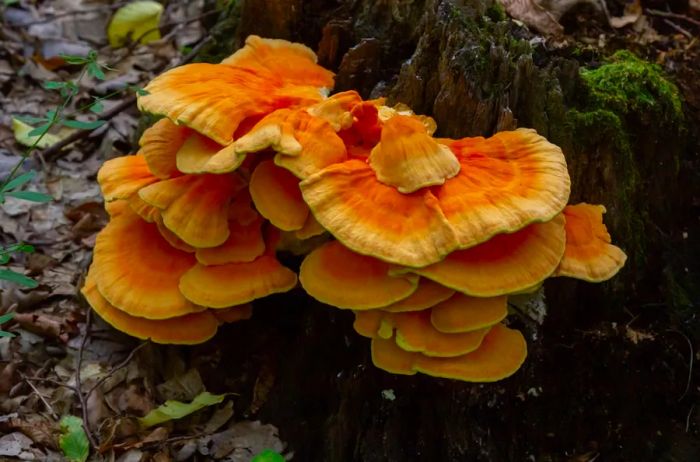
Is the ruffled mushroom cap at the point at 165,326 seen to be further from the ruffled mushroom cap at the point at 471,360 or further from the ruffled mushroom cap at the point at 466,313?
the ruffled mushroom cap at the point at 466,313

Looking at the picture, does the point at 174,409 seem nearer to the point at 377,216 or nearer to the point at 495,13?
the point at 377,216

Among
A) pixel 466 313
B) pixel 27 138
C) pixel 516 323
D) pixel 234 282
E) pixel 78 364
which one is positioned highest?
pixel 466 313

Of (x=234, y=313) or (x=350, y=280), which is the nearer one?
(x=350, y=280)

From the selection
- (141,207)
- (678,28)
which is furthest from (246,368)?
(678,28)

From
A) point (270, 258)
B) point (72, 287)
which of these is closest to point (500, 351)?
point (270, 258)

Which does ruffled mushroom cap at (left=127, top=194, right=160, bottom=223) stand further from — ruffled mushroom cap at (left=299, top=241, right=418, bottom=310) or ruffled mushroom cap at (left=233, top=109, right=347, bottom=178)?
ruffled mushroom cap at (left=299, top=241, right=418, bottom=310)

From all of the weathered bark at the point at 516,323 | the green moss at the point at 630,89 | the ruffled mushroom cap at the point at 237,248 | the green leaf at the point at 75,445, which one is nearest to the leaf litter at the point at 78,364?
the green leaf at the point at 75,445

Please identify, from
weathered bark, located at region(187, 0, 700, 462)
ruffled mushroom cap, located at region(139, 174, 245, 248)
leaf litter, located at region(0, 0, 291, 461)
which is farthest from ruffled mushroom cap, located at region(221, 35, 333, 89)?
ruffled mushroom cap, located at region(139, 174, 245, 248)

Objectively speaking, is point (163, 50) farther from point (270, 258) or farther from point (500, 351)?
point (500, 351)
